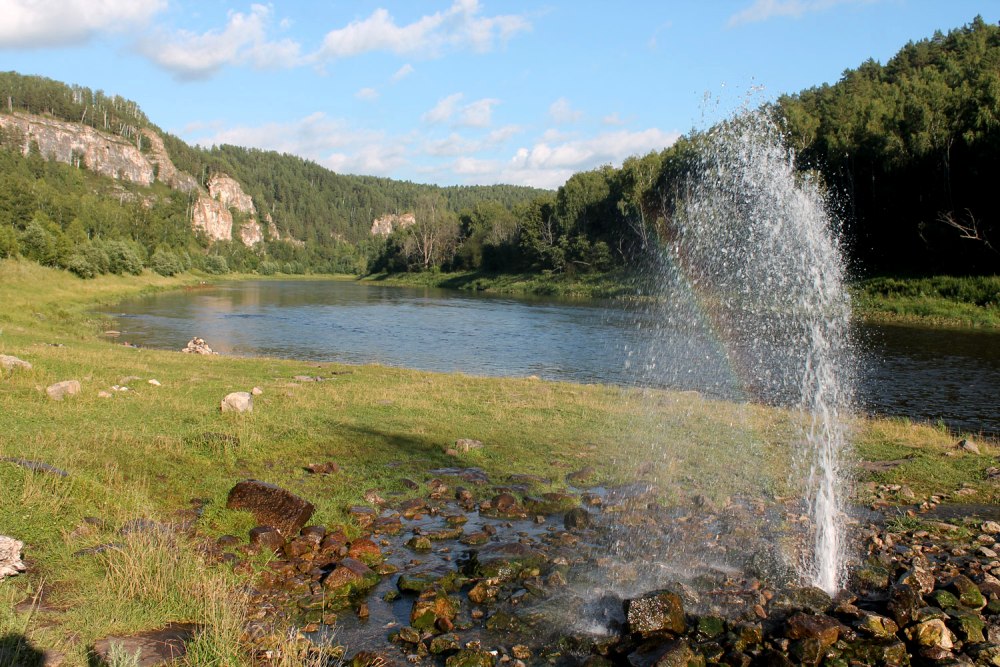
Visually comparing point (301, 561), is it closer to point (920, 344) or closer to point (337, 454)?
point (337, 454)

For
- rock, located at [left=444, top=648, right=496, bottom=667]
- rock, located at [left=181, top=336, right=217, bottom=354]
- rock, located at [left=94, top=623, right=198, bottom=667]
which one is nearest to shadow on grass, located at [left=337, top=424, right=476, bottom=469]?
rock, located at [left=444, top=648, right=496, bottom=667]

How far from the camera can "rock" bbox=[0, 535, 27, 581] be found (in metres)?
7.13


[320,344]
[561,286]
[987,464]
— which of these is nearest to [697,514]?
[987,464]

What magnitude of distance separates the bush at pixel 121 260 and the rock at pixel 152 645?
315 ft

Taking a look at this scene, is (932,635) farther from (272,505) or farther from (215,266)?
(215,266)

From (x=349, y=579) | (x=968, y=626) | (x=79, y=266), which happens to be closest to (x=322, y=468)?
(x=349, y=579)

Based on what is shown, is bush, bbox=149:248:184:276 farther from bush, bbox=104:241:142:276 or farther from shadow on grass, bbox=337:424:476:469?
shadow on grass, bbox=337:424:476:469

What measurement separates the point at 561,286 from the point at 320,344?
62.5 metres

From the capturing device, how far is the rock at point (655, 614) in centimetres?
758

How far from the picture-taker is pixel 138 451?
39.0ft

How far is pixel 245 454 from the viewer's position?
12969 millimetres

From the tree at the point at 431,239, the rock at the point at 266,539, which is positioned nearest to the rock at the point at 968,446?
the rock at the point at 266,539

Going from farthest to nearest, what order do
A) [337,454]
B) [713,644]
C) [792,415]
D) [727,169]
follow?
1. [792,415]
2. [727,169]
3. [337,454]
4. [713,644]

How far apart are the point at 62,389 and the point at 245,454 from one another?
19.3 ft
